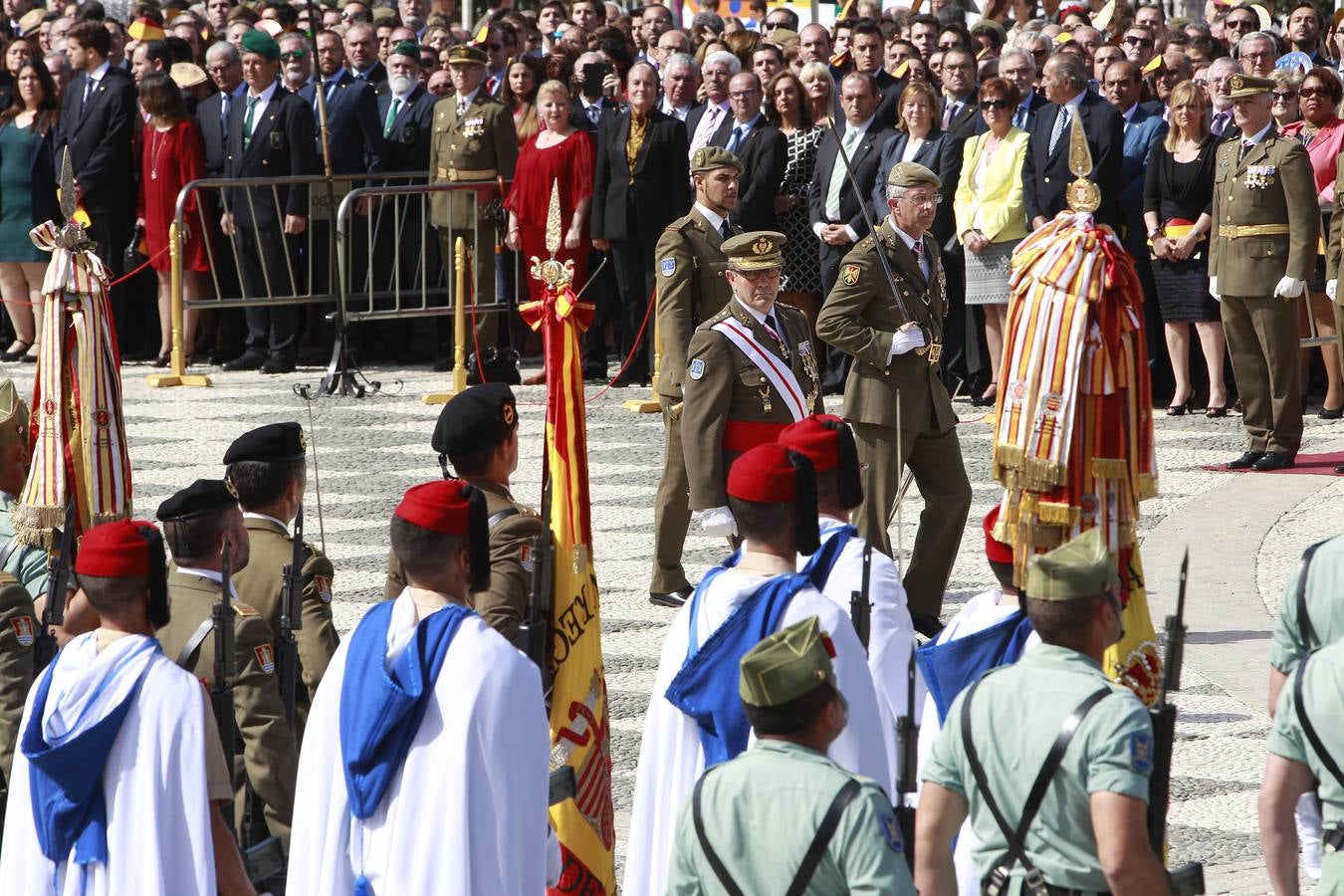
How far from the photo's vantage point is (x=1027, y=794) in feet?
13.7

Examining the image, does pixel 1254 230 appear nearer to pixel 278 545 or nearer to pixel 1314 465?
pixel 1314 465

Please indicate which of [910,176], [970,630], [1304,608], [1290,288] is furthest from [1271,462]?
[1304,608]

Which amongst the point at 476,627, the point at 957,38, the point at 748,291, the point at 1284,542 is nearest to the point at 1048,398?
the point at 748,291

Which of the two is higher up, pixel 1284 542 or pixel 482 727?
pixel 482 727

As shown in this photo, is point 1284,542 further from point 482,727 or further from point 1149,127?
point 482,727

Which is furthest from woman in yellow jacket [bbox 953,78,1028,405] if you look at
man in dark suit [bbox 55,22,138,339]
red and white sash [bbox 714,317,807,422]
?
man in dark suit [bbox 55,22,138,339]

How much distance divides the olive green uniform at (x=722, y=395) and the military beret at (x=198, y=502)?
3758mm

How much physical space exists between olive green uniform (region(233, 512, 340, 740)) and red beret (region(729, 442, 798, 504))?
1.23m

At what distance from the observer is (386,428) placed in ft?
46.8

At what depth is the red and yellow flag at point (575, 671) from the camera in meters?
6.32

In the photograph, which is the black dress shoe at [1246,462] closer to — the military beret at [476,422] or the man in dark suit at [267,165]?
the man in dark suit at [267,165]

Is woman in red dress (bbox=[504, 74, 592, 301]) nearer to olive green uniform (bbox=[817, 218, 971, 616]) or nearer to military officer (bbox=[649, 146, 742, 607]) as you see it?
military officer (bbox=[649, 146, 742, 607])

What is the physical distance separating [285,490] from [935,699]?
1.88 m

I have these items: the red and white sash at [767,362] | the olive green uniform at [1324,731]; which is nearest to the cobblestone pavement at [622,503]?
the red and white sash at [767,362]
